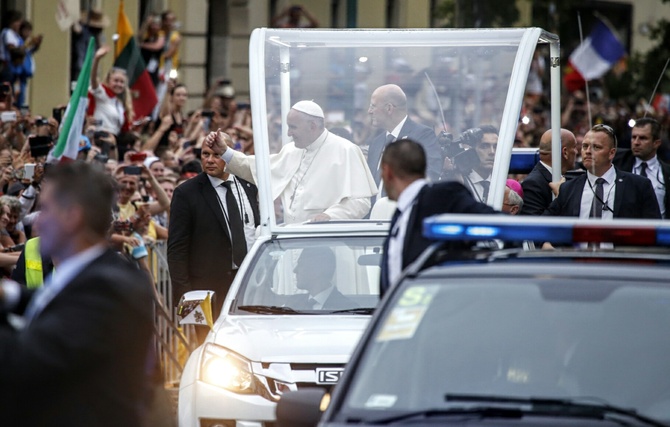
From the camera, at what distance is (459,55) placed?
425 inches

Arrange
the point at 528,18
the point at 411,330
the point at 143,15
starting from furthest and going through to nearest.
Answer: the point at 528,18 → the point at 143,15 → the point at 411,330

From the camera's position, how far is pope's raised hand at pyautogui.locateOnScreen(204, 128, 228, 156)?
10.9 m

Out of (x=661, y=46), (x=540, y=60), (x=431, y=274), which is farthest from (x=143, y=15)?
(x=431, y=274)

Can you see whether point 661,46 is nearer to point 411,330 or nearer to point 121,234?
point 121,234

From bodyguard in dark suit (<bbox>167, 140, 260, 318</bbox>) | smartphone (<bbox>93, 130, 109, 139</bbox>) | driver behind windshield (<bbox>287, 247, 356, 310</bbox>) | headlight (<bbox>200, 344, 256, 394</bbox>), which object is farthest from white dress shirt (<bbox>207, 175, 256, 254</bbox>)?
smartphone (<bbox>93, 130, 109, 139</bbox>)

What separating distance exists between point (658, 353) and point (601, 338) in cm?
20

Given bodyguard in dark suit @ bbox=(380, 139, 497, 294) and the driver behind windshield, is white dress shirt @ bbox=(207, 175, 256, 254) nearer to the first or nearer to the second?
the driver behind windshield

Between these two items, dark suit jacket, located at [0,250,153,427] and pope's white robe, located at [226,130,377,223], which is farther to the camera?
pope's white robe, located at [226,130,377,223]

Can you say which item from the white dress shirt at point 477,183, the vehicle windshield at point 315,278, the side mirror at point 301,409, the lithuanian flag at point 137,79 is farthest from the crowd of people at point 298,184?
the lithuanian flag at point 137,79

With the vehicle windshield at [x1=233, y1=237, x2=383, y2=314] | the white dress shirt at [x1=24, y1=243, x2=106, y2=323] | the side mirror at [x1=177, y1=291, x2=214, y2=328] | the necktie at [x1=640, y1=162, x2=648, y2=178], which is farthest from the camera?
the necktie at [x1=640, y1=162, x2=648, y2=178]

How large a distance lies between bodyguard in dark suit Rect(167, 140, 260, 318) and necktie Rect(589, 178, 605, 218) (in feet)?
8.93

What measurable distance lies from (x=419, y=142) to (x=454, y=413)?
571 centimetres

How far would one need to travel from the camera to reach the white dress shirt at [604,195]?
10445 millimetres

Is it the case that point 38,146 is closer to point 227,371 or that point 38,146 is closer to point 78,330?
point 227,371
